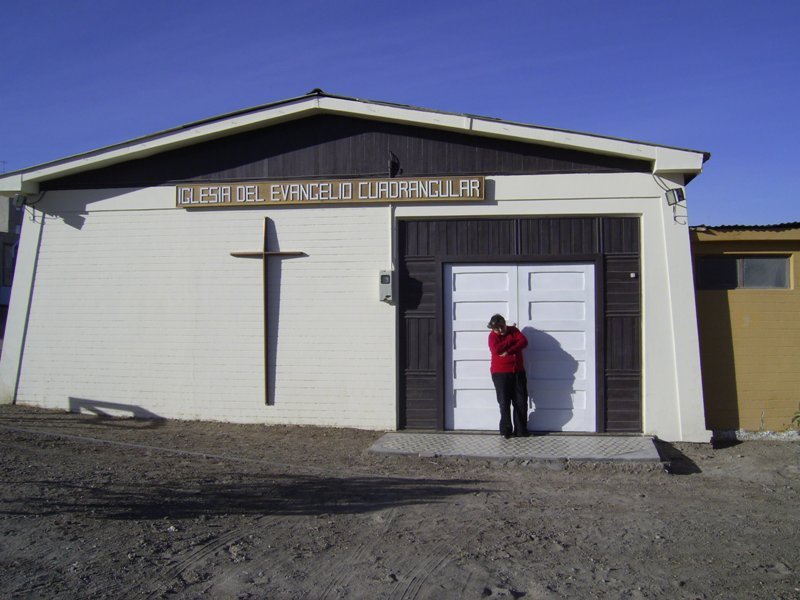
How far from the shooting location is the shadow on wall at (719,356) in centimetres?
980

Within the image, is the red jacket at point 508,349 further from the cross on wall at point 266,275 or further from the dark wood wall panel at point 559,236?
the cross on wall at point 266,275

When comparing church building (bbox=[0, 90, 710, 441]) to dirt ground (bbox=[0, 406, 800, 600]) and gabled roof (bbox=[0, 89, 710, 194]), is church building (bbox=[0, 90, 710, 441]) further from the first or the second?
dirt ground (bbox=[0, 406, 800, 600])

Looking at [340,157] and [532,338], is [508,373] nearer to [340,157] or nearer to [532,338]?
[532,338]

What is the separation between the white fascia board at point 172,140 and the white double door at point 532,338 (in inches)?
118

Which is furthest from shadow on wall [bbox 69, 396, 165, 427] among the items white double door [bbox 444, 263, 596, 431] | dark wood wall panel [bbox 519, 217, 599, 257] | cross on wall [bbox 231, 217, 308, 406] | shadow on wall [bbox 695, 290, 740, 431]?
shadow on wall [bbox 695, 290, 740, 431]

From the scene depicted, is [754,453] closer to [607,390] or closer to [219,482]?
[607,390]

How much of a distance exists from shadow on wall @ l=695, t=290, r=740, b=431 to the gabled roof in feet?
5.57

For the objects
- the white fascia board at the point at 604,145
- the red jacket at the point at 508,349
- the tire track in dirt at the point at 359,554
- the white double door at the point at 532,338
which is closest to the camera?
the tire track in dirt at the point at 359,554

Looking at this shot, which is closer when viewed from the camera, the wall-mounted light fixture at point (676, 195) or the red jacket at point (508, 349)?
the red jacket at point (508, 349)

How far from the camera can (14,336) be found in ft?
36.2

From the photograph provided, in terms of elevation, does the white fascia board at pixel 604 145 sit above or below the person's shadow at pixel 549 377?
above

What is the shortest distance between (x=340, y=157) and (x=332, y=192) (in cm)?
52

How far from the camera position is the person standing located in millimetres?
9297

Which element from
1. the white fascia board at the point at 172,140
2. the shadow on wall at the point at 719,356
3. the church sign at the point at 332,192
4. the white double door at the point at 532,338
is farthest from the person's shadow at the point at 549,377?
the white fascia board at the point at 172,140
